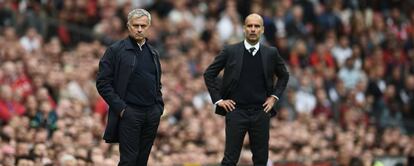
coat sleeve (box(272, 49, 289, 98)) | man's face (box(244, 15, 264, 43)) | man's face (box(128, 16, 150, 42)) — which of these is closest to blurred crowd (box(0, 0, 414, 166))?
coat sleeve (box(272, 49, 289, 98))

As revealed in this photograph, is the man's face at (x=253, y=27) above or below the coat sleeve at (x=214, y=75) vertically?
above

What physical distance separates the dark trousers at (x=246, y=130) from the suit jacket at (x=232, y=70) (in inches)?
6.9

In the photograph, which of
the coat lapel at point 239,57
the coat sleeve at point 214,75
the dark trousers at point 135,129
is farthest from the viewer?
the coat sleeve at point 214,75

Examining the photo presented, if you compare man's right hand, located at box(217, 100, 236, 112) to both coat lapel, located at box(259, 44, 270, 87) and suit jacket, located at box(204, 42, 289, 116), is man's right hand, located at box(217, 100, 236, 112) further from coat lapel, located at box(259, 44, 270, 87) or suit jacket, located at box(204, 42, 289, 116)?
coat lapel, located at box(259, 44, 270, 87)

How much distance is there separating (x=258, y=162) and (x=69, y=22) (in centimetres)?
962

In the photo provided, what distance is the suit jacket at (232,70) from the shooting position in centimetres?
1155

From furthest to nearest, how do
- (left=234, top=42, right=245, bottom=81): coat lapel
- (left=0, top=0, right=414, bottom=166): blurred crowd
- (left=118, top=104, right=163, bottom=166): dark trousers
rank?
(left=0, top=0, right=414, bottom=166): blurred crowd, (left=234, top=42, right=245, bottom=81): coat lapel, (left=118, top=104, right=163, bottom=166): dark trousers

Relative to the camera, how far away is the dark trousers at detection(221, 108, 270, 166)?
11570 mm

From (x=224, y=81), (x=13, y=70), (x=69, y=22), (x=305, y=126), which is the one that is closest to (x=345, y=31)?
(x=305, y=126)

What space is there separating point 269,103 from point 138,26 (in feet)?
5.73

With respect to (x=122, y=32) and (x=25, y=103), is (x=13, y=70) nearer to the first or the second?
(x=25, y=103)

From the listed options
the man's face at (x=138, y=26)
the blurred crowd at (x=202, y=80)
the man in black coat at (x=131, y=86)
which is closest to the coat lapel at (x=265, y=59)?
the man in black coat at (x=131, y=86)

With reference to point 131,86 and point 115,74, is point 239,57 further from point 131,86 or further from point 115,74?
point 115,74

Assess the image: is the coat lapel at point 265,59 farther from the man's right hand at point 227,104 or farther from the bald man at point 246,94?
the man's right hand at point 227,104
